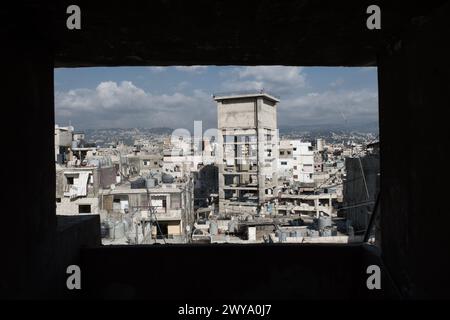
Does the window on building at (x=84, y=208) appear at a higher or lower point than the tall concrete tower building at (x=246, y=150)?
lower

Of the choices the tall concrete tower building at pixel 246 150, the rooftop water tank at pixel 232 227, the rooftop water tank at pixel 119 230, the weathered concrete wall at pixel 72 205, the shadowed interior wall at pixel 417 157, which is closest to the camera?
the shadowed interior wall at pixel 417 157

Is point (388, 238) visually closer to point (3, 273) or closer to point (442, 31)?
point (442, 31)

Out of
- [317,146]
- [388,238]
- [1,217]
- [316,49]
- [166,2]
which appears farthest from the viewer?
[317,146]

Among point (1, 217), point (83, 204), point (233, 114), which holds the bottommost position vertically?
point (83, 204)

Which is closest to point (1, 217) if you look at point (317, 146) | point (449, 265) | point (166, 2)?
point (166, 2)

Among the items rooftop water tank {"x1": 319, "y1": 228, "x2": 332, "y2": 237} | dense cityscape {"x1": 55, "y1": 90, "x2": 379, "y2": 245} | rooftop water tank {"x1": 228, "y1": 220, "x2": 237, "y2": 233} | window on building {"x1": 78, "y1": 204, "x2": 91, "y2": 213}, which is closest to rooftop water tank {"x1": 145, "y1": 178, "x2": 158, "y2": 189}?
dense cityscape {"x1": 55, "y1": 90, "x2": 379, "y2": 245}

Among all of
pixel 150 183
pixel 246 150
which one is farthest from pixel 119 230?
pixel 246 150

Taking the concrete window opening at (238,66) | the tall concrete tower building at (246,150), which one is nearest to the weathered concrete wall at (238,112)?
the tall concrete tower building at (246,150)

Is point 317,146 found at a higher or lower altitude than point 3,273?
higher

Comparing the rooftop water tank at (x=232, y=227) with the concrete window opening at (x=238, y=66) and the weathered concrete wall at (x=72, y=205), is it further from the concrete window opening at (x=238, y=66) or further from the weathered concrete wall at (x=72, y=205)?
the concrete window opening at (x=238, y=66)
